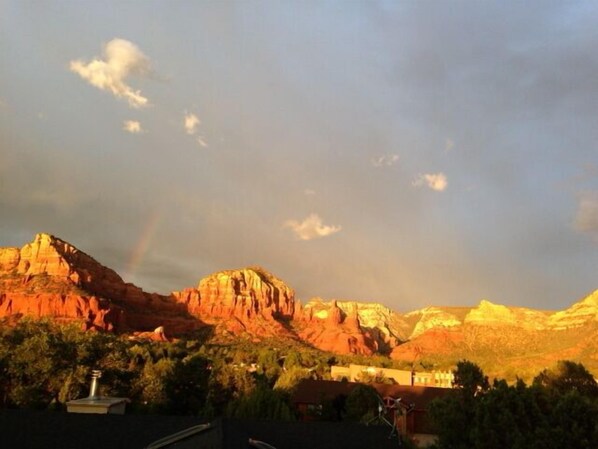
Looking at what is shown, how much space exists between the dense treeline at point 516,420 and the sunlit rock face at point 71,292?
130 m

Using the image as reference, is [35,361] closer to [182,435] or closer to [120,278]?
[182,435]

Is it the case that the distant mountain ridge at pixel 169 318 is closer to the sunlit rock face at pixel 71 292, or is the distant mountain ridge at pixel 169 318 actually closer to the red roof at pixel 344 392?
the sunlit rock face at pixel 71 292

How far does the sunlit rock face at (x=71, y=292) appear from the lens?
494 feet

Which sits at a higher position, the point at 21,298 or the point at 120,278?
the point at 120,278

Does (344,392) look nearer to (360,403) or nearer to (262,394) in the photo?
(360,403)

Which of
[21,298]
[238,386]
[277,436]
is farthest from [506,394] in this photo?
[21,298]

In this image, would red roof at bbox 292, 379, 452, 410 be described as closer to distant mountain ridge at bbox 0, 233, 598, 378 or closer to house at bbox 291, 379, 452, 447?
house at bbox 291, 379, 452, 447

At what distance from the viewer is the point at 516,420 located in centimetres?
2355

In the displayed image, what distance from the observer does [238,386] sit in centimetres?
5662

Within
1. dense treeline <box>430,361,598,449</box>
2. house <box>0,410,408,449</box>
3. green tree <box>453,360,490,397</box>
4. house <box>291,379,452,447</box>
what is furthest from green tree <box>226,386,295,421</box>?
house <box>0,410,408,449</box>

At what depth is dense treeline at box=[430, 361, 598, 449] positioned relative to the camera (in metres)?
22.1

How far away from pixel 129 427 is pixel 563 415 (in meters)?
17.5

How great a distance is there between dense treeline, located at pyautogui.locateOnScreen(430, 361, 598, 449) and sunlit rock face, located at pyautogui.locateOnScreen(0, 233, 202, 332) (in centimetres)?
12993

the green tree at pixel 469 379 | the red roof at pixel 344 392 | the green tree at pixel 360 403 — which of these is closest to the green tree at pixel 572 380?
the green tree at pixel 469 379
